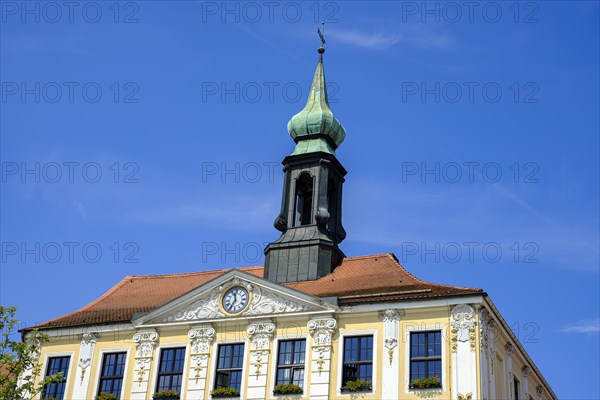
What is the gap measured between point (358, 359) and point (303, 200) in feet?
35.5

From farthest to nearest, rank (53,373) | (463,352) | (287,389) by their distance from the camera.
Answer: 1. (53,373)
2. (287,389)
3. (463,352)

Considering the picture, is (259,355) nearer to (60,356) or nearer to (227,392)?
(227,392)

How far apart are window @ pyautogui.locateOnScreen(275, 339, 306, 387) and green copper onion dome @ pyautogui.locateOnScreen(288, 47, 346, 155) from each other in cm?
1095

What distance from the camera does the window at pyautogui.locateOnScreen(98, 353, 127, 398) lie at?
41.8 meters

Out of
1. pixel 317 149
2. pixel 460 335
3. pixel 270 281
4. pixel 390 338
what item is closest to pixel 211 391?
pixel 270 281

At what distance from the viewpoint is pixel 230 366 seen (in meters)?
40.3

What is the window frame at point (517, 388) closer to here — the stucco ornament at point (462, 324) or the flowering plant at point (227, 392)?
the stucco ornament at point (462, 324)

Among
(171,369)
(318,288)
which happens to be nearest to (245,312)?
(318,288)

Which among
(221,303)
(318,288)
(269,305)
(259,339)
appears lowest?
(259,339)

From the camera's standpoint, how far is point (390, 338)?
125ft

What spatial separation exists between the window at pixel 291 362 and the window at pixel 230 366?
1.77m

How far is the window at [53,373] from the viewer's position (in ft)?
139

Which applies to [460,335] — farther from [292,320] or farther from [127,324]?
[127,324]

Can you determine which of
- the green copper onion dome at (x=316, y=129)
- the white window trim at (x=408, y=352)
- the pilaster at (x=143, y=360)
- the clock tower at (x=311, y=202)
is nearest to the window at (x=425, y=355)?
the white window trim at (x=408, y=352)
